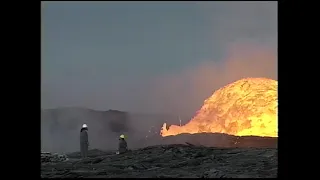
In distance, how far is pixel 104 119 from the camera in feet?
222

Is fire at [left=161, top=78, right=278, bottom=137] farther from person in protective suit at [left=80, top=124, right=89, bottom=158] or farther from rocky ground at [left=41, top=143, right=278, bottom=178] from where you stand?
rocky ground at [left=41, top=143, right=278, bottom=178]

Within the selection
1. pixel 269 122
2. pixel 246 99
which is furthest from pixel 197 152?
pixel 246 99

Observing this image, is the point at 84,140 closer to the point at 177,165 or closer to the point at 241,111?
the point at 177,165

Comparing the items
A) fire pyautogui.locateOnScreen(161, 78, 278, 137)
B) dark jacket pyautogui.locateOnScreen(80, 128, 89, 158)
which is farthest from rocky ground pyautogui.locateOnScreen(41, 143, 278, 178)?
fire pyautogui.locateOnScreen(161, 78, 278, 137)

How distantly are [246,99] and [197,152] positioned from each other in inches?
990

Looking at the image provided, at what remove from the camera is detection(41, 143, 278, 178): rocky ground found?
37.7 ft

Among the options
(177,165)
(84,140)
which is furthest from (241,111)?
(177,165)

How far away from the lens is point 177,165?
1377 cm

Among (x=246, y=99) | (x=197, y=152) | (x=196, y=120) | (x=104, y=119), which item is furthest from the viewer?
(x=104, y=119)

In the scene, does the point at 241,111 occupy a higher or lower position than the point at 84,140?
higher

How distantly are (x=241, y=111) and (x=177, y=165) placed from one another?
27.1m
